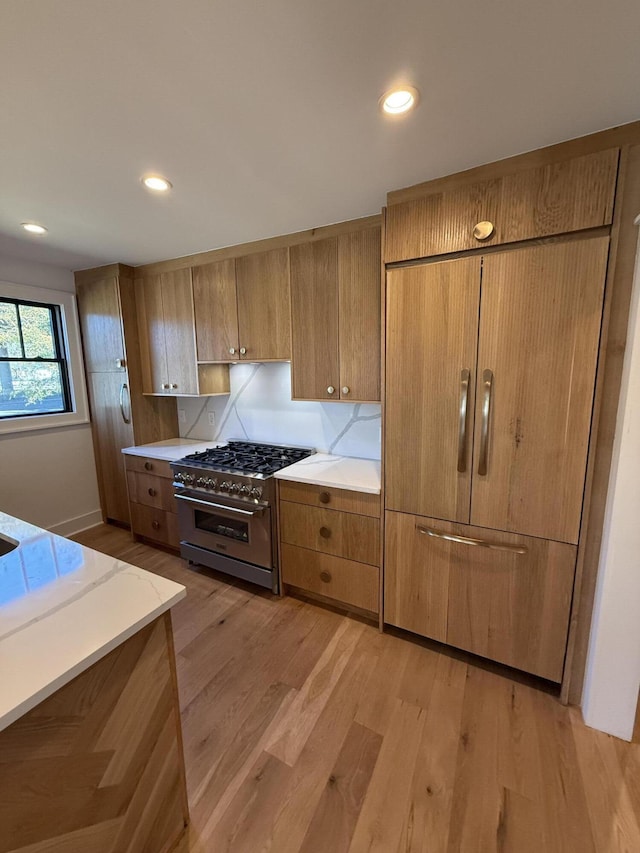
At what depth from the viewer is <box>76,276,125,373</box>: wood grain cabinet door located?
2992 millimetres

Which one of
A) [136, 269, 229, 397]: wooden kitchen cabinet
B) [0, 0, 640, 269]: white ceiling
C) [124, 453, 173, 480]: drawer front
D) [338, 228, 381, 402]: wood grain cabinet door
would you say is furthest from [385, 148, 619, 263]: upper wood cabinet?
[124, 453, 173, 480]: drawer front

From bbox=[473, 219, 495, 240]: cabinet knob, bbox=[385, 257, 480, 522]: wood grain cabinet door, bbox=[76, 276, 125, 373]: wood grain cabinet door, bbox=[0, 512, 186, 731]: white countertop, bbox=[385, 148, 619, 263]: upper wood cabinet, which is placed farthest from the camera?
bbox=[76, 276, 125, 373]: wood grain cabinet door

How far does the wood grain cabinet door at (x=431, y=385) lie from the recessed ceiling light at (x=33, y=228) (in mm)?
2211

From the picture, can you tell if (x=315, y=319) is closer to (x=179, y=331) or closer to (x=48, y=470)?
(x=179, y=331)

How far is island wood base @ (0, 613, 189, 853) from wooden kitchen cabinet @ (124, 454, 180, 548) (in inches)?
74.0

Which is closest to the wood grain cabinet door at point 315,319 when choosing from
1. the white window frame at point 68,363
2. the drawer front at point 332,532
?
the drawer front at point 332,532

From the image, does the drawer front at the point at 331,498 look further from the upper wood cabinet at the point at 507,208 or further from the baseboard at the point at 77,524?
the baseboard at the point at 77,524

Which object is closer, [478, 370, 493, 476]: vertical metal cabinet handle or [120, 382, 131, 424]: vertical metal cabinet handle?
[478, 370, 493, 476]: vertical metal cabinet handle

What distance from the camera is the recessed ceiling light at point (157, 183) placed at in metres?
1.63

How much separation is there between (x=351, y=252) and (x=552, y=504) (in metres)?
1.69

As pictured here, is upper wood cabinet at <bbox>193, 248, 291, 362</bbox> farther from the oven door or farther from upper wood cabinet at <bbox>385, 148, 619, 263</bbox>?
the oven door

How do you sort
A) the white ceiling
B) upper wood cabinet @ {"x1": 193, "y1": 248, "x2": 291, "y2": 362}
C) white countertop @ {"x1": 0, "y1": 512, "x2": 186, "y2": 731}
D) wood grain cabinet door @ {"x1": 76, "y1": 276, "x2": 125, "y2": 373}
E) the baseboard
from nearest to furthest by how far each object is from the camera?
white countertop @ {"x1": 0, "y1": 512, "x2": 186, "y2": 731} → the white ceiling → upper wood cabinet @ {"x1": 193, "y1": 248, "x2": 291, "y2": 362} → wood grain cabinet door @ {"x1": 76, "y1": 276, "x2": 125, "y2": 373} → the baseboard

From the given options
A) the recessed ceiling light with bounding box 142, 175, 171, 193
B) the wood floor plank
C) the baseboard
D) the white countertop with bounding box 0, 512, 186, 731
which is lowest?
the wood floor plank

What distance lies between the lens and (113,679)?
3.00 ft
